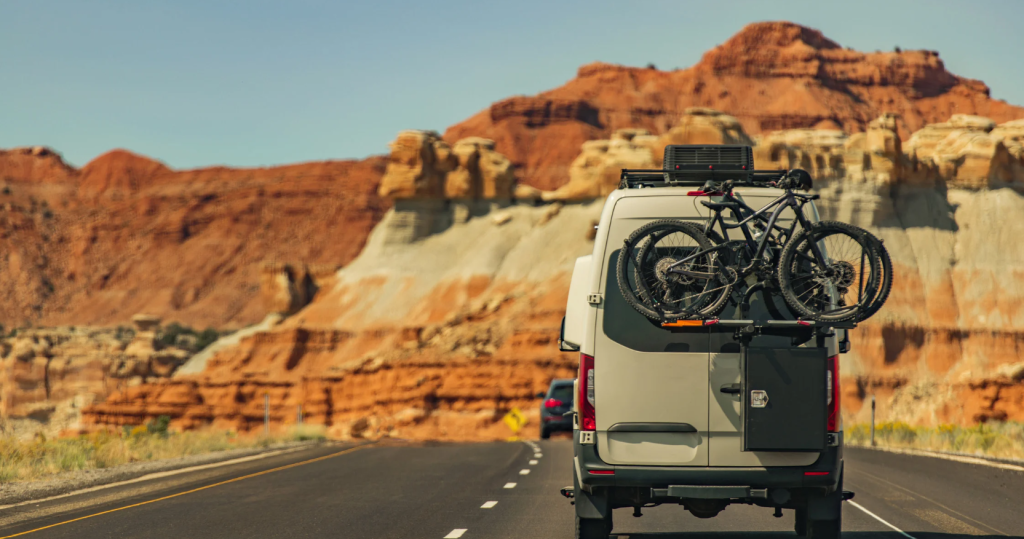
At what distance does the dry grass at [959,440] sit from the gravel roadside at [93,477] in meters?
16.4

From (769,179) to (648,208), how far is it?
5.80 ft

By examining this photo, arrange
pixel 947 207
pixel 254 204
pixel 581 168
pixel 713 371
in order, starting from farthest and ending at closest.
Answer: pixel 254 204 < pixel 581 168 < pixel 947 207 < pixel 713 371

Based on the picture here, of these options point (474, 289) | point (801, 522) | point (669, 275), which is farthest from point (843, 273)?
point (474, 289)

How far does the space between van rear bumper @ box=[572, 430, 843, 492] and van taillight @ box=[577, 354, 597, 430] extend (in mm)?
333

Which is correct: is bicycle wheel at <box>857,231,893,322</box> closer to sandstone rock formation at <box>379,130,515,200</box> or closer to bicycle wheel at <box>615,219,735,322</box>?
bicycle wheel at <box>615,219,735,322</box>

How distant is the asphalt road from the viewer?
11227 millimetres

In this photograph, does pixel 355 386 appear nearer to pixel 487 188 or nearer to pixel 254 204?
Result: pixel 487 188

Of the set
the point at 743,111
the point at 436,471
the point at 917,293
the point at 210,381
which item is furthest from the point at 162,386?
the point at 743,111

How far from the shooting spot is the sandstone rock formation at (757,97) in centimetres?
15962

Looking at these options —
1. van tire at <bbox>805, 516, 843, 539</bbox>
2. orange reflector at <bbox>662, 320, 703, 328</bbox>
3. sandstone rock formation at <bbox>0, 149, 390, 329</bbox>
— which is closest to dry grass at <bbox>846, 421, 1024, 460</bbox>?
van tire at <bbox>805, 516, 843, 539</bbox>

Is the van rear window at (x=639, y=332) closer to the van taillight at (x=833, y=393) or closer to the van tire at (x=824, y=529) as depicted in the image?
the van taillight at (x=833, y=393)

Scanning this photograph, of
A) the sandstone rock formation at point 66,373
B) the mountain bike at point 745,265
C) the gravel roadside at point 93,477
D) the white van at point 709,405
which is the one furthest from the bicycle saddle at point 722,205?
the sandstone rock formation at point 66,373

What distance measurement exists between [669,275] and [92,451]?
1693cm

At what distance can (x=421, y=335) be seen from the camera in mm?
70875
